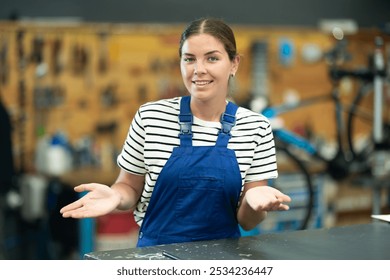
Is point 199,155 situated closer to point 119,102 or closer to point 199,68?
point 199,68

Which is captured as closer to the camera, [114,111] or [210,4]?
[114,111]

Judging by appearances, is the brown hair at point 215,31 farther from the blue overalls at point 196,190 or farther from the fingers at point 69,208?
the fingers at point 69,208

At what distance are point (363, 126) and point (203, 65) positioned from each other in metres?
4.19

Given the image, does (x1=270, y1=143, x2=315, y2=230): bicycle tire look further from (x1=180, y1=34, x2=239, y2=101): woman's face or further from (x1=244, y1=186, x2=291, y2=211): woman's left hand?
(x1=244, y1=186, x2=291, y2=211): woman's left hand

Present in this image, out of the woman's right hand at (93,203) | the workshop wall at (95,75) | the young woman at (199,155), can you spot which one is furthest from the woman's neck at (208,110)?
the workshop wall at (95,75)

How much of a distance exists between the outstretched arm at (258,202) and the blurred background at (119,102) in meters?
2.36

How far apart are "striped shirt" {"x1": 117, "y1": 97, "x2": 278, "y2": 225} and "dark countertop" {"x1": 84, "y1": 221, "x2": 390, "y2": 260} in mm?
258

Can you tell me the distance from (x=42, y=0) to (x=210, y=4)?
139 cm

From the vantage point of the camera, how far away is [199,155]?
2.00 metres

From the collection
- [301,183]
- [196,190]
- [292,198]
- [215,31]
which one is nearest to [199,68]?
[215,31]

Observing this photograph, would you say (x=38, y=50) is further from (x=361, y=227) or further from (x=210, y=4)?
(x=361, y=227)

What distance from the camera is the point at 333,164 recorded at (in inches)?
191

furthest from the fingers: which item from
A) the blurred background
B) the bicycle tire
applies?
the bicycle tire
